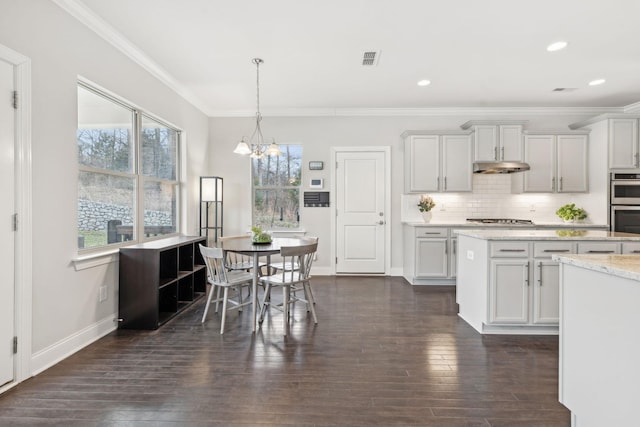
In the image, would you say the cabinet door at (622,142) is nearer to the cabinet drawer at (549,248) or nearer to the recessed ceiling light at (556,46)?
the recessed ceiling light at (556,46)

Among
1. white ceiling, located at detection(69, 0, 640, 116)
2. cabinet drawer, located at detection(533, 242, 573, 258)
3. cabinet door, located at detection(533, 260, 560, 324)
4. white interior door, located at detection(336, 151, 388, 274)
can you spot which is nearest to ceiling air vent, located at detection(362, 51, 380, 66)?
white ceiling, located at detection(69, 0, 640, 116)

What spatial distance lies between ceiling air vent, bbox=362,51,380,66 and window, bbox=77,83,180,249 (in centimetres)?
262

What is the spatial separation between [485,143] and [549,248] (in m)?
2.49

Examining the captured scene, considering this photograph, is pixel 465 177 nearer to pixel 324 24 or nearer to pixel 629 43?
pixel 629 43

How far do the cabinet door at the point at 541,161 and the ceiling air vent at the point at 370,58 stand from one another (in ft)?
10.1

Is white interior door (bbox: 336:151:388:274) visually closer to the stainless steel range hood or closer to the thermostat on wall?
the thermostat on wall

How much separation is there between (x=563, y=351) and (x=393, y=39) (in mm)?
2946

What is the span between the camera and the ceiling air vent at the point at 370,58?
3535 mm

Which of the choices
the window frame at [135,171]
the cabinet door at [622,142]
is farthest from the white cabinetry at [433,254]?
the window frame at [135,171]

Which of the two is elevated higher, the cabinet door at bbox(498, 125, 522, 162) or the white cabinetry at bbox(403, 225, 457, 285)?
the cabinet door at bbox(498, 125, 522, 162)

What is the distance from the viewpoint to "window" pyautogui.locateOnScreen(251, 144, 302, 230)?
18.4 ft

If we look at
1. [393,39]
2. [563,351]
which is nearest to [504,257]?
[563,351]

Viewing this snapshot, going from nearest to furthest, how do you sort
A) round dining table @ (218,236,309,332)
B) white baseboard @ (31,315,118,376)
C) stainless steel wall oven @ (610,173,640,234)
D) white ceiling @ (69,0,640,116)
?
white baseboard @ (31,315,118,376), white ceiling @ (69,0,640,116), round dining table @ (218,236,309,332), stainless steel wall oven @ (610,173,640,234)

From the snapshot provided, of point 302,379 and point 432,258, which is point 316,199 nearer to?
point 432,258
